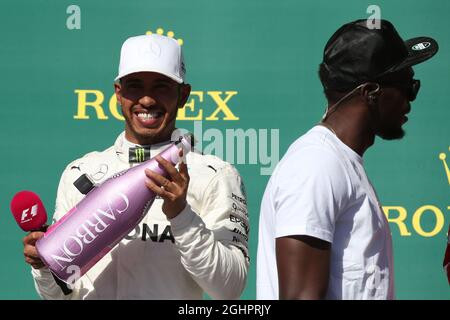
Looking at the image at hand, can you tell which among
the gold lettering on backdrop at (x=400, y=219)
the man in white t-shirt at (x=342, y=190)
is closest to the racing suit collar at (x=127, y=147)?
the man in white t-shirt at (x=342, y=190)

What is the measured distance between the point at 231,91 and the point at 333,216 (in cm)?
151

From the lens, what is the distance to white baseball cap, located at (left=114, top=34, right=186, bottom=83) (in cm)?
222

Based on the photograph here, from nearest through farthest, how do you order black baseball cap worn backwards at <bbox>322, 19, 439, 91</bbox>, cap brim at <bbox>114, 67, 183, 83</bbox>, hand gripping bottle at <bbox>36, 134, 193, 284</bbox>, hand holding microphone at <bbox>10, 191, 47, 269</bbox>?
black baseball cap worn backwards at <bbox>322, 19, 439, 91</bbox>, hand gripping bottle at <bbox>36, 134, 193, 284</bbox>, hand holding microphone at <bbox>10, 191, 47, 269</bbox>, cap brim at <bbox>114, 67, 183, 83</bbox>

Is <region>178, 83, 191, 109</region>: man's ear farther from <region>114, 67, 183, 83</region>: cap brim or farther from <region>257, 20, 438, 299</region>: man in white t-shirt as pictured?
<region>257, 20, 438, 299</region>: man in white t-shirt

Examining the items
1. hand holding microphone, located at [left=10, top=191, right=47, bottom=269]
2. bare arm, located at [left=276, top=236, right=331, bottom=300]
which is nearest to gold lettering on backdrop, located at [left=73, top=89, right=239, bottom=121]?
hand holding microphone, located at [left=10, top=191, right=47, bottom=269]

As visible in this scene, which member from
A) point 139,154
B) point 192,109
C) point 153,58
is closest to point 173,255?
point 139,154

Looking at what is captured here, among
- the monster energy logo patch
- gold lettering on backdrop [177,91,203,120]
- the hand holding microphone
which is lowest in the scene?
the hand holding microphone

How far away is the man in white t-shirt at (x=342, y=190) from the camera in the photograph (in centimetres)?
147

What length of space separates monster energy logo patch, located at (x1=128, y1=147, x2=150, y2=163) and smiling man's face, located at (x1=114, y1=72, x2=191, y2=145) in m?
0.03

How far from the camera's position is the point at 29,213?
6.75 feet

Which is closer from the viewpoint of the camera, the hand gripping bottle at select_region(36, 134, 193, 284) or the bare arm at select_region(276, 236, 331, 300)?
the bare arm at select_region(276, 236, 331, 300)

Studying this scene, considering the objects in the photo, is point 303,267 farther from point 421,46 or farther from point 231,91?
point 231,91

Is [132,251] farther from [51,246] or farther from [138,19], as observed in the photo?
[138,19]

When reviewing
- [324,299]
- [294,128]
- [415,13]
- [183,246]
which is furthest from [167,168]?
[415,13]
